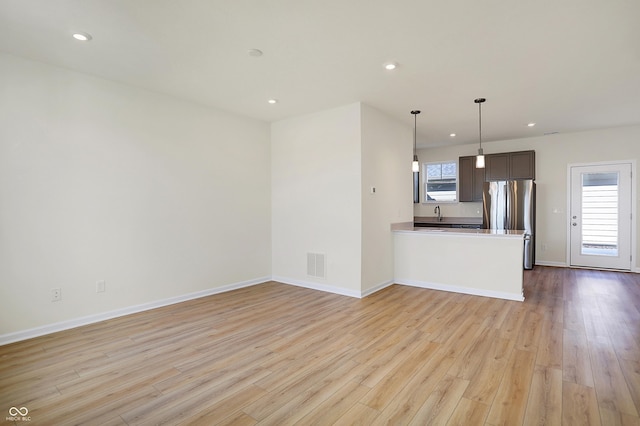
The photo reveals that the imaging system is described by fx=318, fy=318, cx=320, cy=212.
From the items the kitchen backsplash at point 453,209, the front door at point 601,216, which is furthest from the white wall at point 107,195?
the front door at point 601,216

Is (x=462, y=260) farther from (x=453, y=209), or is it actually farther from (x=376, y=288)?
(x=453, y=209)

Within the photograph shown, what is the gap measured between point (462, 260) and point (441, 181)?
368 centimetres

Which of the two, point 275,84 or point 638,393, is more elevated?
point 275,84

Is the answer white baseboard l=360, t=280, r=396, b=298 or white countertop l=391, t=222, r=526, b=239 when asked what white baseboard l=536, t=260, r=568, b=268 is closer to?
white countertop l=391, t=222, r=526, b=239

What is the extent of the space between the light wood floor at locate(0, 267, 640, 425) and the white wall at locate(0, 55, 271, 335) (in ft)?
1.38

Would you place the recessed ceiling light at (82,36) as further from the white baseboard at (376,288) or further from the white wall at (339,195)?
the white baseboard at (376,288)

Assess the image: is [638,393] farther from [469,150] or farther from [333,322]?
[469,150]

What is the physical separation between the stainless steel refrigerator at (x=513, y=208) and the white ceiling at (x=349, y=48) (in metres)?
2.18

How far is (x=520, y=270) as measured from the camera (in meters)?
4.29

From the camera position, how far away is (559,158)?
6582 millimetres

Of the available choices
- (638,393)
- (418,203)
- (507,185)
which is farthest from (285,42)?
(418,203)

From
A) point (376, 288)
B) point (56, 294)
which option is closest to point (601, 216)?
point (376, 288)

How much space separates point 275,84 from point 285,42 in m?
1.00

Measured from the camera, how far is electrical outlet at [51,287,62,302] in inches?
131
